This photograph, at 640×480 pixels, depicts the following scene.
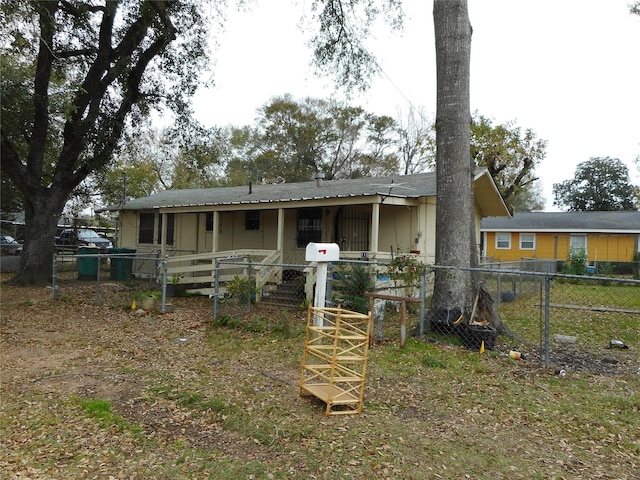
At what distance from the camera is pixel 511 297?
1325 cm

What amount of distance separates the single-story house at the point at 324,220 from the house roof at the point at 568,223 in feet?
26.7

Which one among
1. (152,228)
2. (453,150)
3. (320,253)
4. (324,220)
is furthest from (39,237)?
(453,150)

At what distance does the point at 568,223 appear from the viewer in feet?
77.3

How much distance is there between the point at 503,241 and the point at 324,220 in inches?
616

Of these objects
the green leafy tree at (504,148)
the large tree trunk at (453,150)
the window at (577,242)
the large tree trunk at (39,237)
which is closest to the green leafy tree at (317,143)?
the green leafy tree at (504,148)

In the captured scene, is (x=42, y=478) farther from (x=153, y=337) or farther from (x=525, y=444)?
(x=153, y=337)

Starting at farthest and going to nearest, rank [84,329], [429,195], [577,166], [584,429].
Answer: [577,166] → [429,195] → [84,329] → [584,429]

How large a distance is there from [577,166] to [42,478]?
55.0m

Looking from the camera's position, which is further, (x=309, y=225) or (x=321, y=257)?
(x=309, y=225)

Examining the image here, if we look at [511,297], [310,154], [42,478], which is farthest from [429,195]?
[310,154]

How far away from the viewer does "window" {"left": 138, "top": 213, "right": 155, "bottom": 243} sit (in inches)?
731

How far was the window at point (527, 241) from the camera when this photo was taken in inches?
962

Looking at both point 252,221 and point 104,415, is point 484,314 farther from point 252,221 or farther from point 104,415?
point 252,221

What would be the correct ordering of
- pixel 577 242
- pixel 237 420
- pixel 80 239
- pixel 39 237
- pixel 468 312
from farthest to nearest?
pixel 80 239 < pixel 577 242 < pixel 39 237 < pixel 468 312 < pixel 237 420
